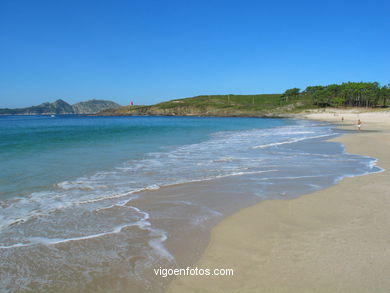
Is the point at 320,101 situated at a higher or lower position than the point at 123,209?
higher

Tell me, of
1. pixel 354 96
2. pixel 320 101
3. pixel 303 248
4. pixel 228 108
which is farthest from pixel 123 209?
pixel 228 108

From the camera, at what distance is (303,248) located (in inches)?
175

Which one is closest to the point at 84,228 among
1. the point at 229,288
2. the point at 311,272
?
the point at 229,288

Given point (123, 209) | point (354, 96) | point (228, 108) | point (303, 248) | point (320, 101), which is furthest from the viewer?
point (228, 108)

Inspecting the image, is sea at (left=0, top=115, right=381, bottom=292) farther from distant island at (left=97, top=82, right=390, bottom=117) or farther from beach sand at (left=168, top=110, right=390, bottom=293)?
distant island at (left=97, top=82, right=390, bottom=117)

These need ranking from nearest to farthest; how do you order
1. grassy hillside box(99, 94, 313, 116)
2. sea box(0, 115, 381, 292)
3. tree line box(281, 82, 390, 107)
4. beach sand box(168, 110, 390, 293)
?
1. beach sand box(168, 110, 390, 293)
2. sea box(0, 115, 381, 292)
3. tree line box(281, 82, 390, 107)
4. grassy hillside box(99, 94, 313, 116)

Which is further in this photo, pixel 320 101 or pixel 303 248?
pixel 320 101

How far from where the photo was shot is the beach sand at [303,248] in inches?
140

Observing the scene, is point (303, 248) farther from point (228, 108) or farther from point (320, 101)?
point (228, 108)

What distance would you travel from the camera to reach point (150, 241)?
485 cm

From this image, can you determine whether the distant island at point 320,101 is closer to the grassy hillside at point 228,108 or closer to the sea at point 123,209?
the grassy hillside at point 228,108

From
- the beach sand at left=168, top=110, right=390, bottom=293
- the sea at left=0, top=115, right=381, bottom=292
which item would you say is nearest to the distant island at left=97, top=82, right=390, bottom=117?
the sea at left=0, top=115, right=381, bottom=292

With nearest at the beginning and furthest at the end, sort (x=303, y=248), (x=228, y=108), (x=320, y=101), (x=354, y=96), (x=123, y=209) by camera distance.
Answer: (x=303, y=248), (x=123, y=209), (x=354, y=96), (x=320, y=101), (x=228, y=108)

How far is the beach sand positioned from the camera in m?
Result: 3.56
